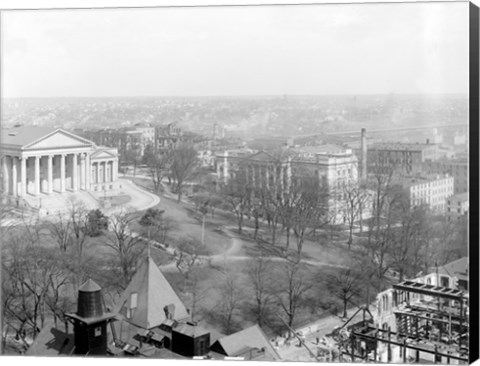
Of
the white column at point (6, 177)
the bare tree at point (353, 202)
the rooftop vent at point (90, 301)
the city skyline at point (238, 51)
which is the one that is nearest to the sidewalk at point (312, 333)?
the bare tree at point (353, 202)

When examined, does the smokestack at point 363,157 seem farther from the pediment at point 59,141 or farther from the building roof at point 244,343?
the pediment at point 59,141

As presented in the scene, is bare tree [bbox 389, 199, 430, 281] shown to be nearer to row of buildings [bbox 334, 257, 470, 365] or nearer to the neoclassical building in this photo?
row of buildings [bbox 334, 257, 470, 365]

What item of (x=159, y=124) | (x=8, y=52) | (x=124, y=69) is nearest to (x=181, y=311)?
(x=159, y=124)

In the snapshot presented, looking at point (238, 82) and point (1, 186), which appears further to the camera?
point (1, 186)

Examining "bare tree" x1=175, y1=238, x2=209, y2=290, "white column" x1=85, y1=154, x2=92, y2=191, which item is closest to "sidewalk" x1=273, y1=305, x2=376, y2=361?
"bare tree" x1=175, y1=238, x2=209, y2=290

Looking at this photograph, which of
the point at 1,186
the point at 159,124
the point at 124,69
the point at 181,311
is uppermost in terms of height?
the point at 124,69

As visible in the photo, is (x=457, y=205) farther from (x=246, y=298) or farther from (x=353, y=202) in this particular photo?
(x=246, y=298)

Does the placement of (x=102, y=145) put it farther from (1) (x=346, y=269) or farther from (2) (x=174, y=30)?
(1) (x=346, y=269)
